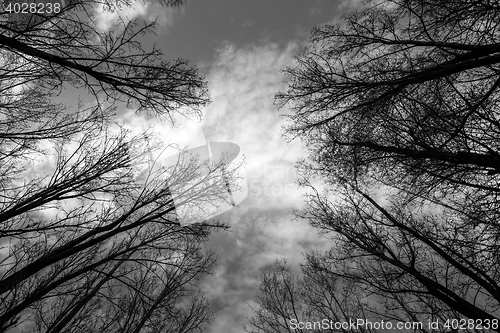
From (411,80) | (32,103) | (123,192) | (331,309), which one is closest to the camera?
(411,80)

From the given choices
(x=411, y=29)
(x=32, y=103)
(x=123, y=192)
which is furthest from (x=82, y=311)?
(x=411, y=29)

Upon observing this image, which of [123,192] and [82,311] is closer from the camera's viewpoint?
[123,192]

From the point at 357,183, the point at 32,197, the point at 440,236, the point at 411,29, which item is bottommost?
the point at 32,197

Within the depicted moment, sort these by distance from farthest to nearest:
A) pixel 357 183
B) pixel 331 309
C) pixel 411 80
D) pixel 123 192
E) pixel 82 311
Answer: pixel 331 309, pixel 82 311, pixel 357 183, pixel 123 192, pixel 411 80

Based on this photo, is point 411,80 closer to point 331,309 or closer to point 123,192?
point 123,192

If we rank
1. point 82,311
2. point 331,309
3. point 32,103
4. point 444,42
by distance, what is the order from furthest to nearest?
point 331,309, point 82,311, point 32,103, point 444,42

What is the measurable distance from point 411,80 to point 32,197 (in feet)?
17.1

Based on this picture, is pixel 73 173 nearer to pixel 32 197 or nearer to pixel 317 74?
pixel 32 197

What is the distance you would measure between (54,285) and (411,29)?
6189 millimetres

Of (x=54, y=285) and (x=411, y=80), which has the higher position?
(x=411, y=80)

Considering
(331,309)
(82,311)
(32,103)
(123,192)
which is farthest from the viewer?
(331,309)

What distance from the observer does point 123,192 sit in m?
4.07

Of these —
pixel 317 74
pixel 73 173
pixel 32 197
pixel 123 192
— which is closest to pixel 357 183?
pixel 317 74

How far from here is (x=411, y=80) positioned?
294cm
